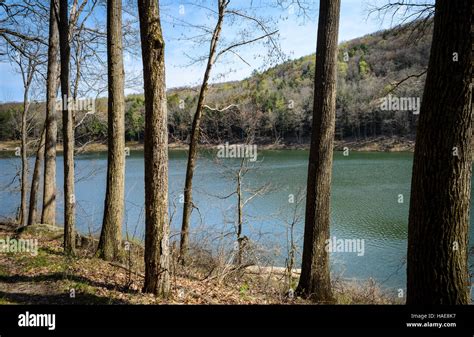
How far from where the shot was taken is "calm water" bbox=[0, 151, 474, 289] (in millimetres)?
11488

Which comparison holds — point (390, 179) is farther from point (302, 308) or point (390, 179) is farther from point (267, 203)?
point (302, 308)

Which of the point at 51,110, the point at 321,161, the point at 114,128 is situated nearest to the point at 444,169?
the point at 321,161

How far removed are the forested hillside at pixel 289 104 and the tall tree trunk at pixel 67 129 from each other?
2458 millimetres

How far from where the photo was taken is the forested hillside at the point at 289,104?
991 cm

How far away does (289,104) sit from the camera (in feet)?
32.9

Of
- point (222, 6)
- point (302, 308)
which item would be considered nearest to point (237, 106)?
point (222, 6)

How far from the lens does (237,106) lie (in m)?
10.2

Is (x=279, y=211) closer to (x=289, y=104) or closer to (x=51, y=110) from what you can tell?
(x=289, y=104)

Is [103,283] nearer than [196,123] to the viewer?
Yes

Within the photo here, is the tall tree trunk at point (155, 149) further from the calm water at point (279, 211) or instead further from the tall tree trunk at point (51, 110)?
the tall tree trunk at point (51, 110)

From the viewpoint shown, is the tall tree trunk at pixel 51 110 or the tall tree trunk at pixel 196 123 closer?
the tall tree trunk at pixel 196 123

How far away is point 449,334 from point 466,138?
196 cm

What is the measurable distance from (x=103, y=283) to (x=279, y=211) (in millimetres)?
8731

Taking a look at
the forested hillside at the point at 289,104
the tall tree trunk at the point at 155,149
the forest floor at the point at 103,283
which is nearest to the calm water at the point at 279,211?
the forest floor at the point at 103,283
